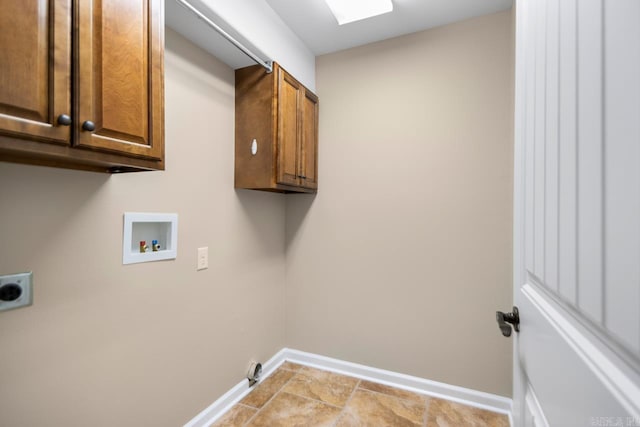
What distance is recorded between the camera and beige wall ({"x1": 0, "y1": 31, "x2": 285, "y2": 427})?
105cm

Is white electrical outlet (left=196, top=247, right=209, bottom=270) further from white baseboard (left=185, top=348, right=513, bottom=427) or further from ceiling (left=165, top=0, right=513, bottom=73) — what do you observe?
ceiling (left=165, top=0, right=513, bottom=73)

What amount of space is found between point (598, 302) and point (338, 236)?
204 centimetres

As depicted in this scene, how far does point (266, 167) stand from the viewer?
1.86 meters

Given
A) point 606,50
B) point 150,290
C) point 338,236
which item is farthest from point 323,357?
point 606,50

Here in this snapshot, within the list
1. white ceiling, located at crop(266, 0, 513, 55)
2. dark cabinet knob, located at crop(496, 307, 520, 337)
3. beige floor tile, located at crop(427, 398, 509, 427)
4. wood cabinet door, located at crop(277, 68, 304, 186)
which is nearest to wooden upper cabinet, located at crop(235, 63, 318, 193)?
wood cabinet door, located at crop(277, 68, 304, 186)

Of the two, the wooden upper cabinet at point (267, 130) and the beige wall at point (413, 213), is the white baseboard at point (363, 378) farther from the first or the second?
the wooden upper cabinet at point (267, 130)

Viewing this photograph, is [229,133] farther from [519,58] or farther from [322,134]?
[519,58]

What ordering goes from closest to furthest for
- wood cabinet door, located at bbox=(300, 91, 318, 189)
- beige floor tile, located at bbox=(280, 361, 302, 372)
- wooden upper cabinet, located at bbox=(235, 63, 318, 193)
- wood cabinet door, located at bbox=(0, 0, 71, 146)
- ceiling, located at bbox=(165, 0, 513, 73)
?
wood cabinet door, located at bbox=(0, 0, 71, 146), ceiling, located at bbox=(165, 0, 513, 73), wooden upper cabinet, located at bbox=(235, 63, 318, 193), wood cabinet door, located at bbox=(300, 91, 318, 189), beige floor tile, located at bbox=(280, 361, 302, 372)

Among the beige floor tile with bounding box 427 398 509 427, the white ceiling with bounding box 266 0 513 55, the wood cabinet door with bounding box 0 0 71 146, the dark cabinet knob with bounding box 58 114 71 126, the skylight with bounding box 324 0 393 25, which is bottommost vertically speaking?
the beige floor tile with bounding box 427 398 509 427

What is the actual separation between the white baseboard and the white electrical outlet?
0.85m

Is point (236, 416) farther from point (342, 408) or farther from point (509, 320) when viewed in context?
point (509, 320)

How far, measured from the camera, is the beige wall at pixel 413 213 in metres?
1.96

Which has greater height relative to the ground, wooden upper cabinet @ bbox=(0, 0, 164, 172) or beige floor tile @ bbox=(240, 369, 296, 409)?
wooden upper cabinet @ bbox=(0, 0, 164, 172)

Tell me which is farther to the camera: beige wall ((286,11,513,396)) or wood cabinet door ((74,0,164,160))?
beige wall ((286,11,513,396))
